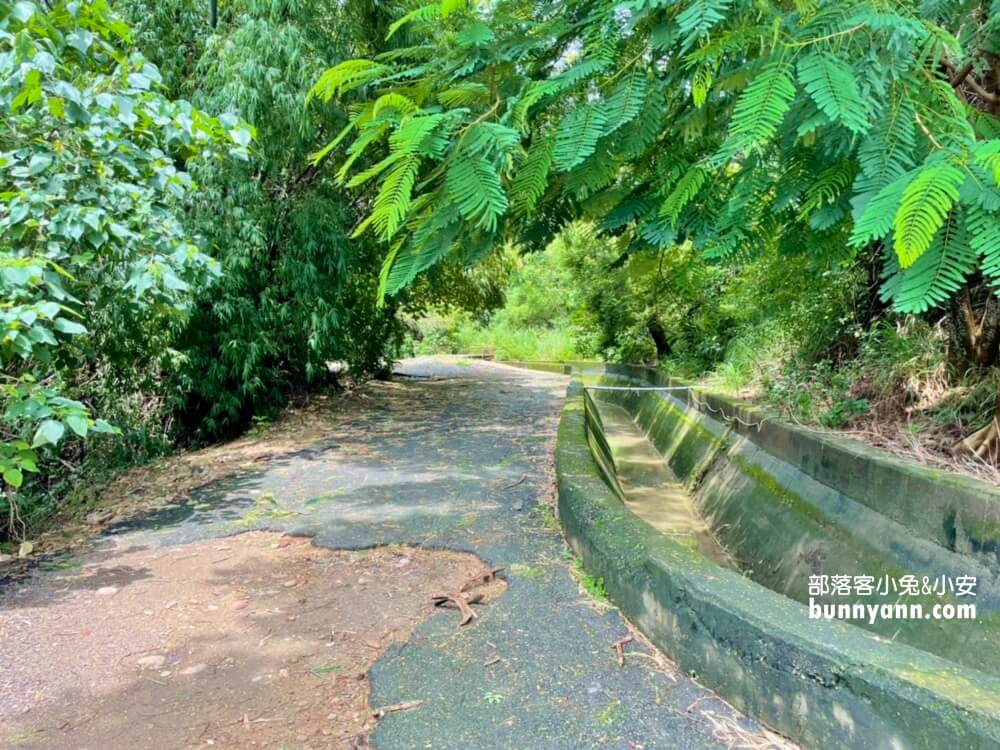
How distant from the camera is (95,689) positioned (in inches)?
93.2

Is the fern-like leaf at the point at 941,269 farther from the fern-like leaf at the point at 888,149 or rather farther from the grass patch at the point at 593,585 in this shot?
the grass patch at the point at 593,585

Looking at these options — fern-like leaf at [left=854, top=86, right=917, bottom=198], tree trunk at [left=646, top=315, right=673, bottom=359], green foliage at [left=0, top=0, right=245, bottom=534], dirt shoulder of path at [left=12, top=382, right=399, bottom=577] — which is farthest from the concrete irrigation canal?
tree trunk at [left=646, top=315, right=673, bottom=359]

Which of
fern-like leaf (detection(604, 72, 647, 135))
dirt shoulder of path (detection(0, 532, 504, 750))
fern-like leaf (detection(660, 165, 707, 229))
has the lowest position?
dirt shoulder of path (detection(0, 532, 504, 750))

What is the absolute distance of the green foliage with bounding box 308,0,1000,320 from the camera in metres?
1.57

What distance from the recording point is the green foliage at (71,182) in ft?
8.41

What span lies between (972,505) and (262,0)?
736cm

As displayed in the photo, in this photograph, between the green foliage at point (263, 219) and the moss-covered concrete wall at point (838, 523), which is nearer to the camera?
the moss-covered concrete wall at point (838, 523)

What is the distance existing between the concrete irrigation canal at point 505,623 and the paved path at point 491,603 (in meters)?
0.01

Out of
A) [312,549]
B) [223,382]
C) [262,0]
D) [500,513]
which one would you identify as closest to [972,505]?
[500,513]

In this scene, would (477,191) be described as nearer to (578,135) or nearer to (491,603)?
(578,135)

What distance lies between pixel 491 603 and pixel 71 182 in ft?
10.9

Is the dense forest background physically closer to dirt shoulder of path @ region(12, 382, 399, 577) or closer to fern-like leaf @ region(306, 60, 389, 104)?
fern-like leaf @ region(306, 60, 389, 104)

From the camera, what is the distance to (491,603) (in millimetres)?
3033

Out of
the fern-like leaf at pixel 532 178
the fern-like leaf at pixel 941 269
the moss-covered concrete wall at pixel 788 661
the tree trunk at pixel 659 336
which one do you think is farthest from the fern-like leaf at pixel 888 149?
the tree trunk at pixel 659 336
